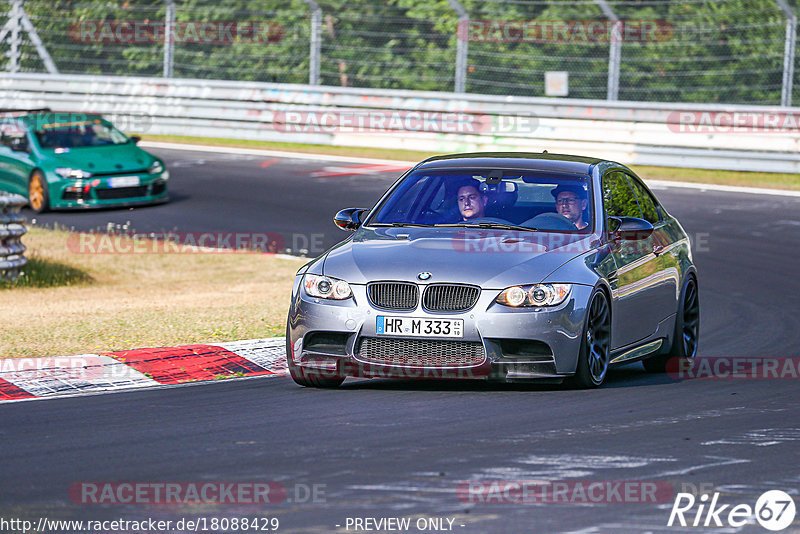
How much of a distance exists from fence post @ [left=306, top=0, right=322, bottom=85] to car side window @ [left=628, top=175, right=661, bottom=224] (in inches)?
634

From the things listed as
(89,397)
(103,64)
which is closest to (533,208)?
(89,397)

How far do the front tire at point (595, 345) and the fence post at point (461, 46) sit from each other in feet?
53.8

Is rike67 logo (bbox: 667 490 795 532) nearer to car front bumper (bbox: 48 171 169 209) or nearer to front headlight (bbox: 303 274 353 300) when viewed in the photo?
front headlight (bbox: 303 274 353 300)

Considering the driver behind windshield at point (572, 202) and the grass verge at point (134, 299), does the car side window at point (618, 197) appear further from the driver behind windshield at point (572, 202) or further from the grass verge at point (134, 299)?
the grass verge at point (134, 299)

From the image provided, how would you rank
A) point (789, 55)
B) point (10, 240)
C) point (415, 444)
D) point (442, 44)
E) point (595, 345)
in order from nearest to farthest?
1. point (415, 444)
2. point (595, 345)
3. point (10, 240)
4. point (789, 55)
5. point (442, 44)

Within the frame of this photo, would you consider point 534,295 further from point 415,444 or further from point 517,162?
point 517,162

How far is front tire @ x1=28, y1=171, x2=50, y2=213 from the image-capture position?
20266 mm

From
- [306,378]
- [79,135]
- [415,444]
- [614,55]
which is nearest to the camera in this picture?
[415,444]

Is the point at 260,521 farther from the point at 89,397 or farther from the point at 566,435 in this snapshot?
the point at 89,397

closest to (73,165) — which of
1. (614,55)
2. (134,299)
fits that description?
(134,299)

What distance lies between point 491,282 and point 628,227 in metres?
1.40

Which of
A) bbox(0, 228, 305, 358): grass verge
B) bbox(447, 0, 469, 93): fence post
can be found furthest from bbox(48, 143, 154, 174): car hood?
A: bbox(447, 0, 469, 93): fence post

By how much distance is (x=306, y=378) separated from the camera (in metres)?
8.55

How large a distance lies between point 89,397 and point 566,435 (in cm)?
303
